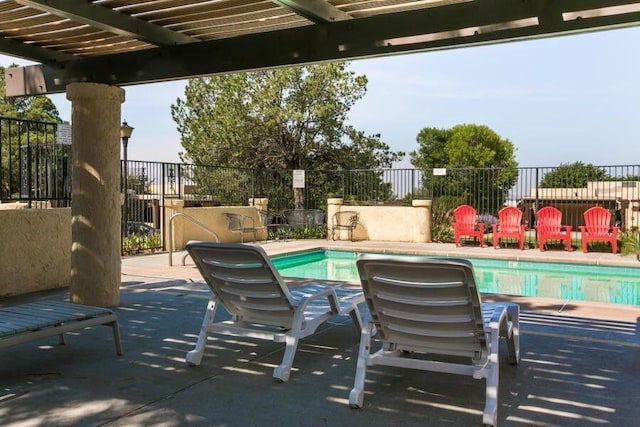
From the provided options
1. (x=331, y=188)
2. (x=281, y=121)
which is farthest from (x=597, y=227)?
(x=281, y=121)

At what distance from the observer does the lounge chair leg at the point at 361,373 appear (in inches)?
122

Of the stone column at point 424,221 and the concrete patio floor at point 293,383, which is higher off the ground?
the stone column at point 424,221

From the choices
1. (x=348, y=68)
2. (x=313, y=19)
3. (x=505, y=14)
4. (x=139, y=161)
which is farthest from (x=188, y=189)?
(x=505, y=14)

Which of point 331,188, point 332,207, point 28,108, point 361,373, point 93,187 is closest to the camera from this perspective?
Result: point 361,373

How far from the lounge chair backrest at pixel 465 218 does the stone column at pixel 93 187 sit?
9.39 metres

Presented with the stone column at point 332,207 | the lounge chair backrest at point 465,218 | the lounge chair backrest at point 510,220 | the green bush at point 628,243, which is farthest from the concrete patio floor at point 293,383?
the stone column at point 332,207

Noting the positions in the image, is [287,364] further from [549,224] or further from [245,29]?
[549,224]

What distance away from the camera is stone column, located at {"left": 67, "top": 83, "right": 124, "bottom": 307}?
224 inches

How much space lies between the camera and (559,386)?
11.3ft

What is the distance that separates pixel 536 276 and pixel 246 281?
8176 mm

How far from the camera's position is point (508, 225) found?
42.2 feet

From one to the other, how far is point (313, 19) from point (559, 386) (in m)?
3.30

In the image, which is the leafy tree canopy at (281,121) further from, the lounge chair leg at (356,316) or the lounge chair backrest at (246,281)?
the lounge chair backrest at (246,281)

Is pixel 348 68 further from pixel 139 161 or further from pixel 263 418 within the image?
pixel 263 418
